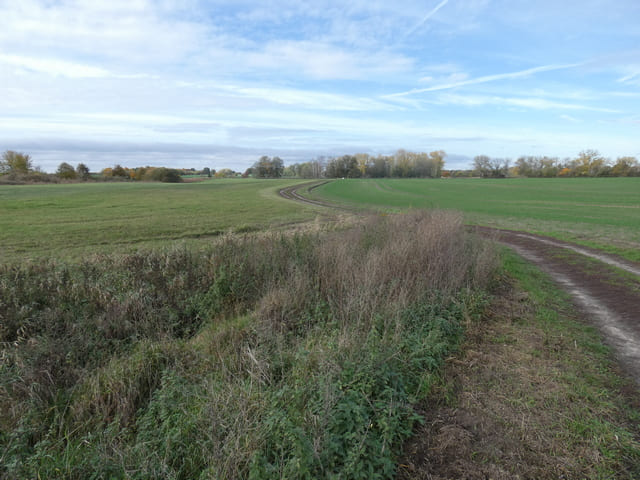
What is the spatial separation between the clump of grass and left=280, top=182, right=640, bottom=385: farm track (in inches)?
95.6

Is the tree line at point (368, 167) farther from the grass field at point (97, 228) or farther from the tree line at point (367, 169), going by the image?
the grass field at point (97, 228)

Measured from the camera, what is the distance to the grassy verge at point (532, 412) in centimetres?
386

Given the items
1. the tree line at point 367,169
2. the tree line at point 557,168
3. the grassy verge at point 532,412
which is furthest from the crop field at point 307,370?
the tree line at point 557,168

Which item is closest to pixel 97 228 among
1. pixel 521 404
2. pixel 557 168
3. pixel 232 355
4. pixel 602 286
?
pixel 232 355

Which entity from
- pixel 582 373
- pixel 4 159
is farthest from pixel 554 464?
pixel 4 159

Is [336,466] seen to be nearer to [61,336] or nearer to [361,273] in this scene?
[361,273]

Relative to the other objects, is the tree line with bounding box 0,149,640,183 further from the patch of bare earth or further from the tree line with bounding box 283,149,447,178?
the patch of bare earth

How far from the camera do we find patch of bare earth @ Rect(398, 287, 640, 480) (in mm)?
3840

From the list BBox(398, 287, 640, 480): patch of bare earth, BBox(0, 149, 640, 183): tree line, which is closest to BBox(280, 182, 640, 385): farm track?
BBox(398, 287, 640, 480): patch of bare earth

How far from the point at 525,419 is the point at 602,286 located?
7798 mm

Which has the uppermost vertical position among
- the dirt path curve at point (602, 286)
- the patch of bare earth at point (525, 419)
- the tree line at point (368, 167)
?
the tree line at point (368, 167)

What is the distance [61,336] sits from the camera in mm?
7820

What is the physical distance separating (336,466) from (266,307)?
4.34m

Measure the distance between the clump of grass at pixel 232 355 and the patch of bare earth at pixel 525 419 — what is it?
1.31ft
